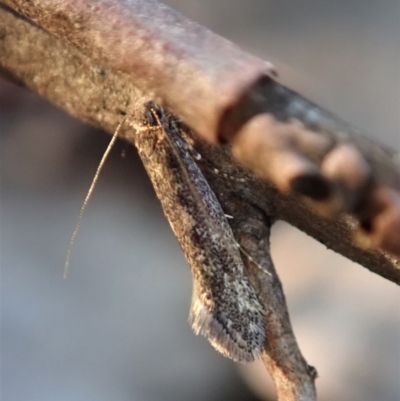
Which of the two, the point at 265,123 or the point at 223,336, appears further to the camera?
the point at 223,336

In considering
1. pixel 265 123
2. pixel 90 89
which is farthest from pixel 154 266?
pixel 265 123

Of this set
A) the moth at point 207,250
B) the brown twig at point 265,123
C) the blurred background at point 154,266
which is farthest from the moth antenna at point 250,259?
the blurred background at point 154,266

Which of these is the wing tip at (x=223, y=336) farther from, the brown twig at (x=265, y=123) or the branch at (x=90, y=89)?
the brown twig at (x=265, y=123)

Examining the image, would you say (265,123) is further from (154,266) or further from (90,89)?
(154,266)

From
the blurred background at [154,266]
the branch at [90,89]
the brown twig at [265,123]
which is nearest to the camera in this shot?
the brown twig at [265,123]

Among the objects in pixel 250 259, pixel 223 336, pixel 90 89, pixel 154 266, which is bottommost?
pixel 154 266

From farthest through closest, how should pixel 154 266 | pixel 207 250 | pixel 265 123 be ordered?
pixel 154 266
pixel 207 250
pixel 265 123
